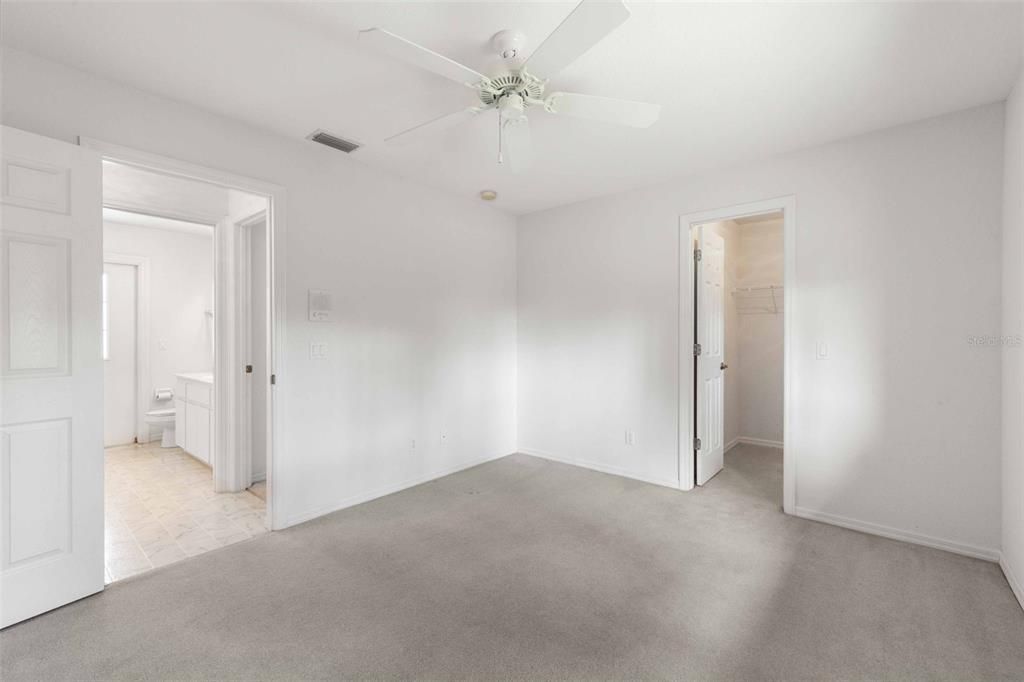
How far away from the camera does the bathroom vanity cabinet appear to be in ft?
13.4

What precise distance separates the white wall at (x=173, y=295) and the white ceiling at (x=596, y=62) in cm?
363

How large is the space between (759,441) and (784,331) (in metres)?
2.36

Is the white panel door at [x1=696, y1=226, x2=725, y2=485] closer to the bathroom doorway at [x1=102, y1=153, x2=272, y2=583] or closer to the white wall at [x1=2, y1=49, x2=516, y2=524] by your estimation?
the white wall at [x1=2, y1=49, x2=516, y2=524]

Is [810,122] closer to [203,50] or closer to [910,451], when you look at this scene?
[910,451]

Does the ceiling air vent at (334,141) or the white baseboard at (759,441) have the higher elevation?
the ceiling air vent at (334,141)

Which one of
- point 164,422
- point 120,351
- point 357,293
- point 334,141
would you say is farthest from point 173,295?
point 334,141

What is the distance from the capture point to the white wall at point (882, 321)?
2.51 m

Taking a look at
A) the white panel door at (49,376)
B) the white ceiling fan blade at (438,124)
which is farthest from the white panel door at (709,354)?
the white panel door at (49,376)

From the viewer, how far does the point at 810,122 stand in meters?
2.67

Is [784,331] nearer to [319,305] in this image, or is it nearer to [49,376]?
[319,305]

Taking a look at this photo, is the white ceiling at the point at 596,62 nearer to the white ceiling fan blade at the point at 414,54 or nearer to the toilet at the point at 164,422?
the white ceiling fan blade at the point at 414,54

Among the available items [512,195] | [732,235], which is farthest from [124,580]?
[732,235]

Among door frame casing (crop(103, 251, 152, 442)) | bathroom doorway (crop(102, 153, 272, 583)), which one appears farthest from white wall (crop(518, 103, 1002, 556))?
door frame casing (crop(103, 251, 152, 442))

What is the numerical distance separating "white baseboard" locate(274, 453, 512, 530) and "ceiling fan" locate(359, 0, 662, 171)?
2410mm
